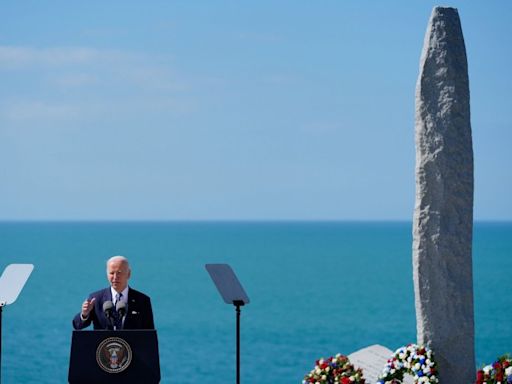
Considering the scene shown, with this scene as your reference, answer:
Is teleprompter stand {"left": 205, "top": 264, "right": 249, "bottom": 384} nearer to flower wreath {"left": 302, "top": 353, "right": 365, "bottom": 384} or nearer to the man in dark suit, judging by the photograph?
the man in dark suit

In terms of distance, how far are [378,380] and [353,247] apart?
88543 mm

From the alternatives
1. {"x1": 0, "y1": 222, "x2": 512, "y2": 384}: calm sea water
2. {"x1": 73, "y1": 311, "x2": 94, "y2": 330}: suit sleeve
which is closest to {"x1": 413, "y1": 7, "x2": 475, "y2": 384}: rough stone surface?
{"x1": 73, "y1": 311, "x2": 94, "y2": 330}: suit sleeve

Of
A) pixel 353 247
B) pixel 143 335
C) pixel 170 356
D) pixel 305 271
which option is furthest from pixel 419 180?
pixel 353 247

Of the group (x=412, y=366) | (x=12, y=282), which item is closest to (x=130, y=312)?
(x=12, y=282)

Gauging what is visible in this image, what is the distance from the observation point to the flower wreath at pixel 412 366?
955 cm

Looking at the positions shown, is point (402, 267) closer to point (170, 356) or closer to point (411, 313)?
point (411, 313)

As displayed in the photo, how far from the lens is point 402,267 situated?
2756 inches

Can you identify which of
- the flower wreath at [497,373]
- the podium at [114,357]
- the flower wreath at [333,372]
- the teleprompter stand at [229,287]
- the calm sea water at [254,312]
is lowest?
the podium at [114,357]

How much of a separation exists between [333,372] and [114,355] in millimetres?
3381

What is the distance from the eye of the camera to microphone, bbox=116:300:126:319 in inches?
313

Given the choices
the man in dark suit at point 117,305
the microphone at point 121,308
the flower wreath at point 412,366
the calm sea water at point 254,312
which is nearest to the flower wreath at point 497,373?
the flower wreath at point 412,366

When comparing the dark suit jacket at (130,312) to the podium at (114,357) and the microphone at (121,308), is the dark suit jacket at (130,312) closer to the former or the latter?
the microphone at (121,308)

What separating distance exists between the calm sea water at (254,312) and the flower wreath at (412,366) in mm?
22745

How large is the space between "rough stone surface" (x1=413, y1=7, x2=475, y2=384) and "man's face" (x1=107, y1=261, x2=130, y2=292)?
118 inches
